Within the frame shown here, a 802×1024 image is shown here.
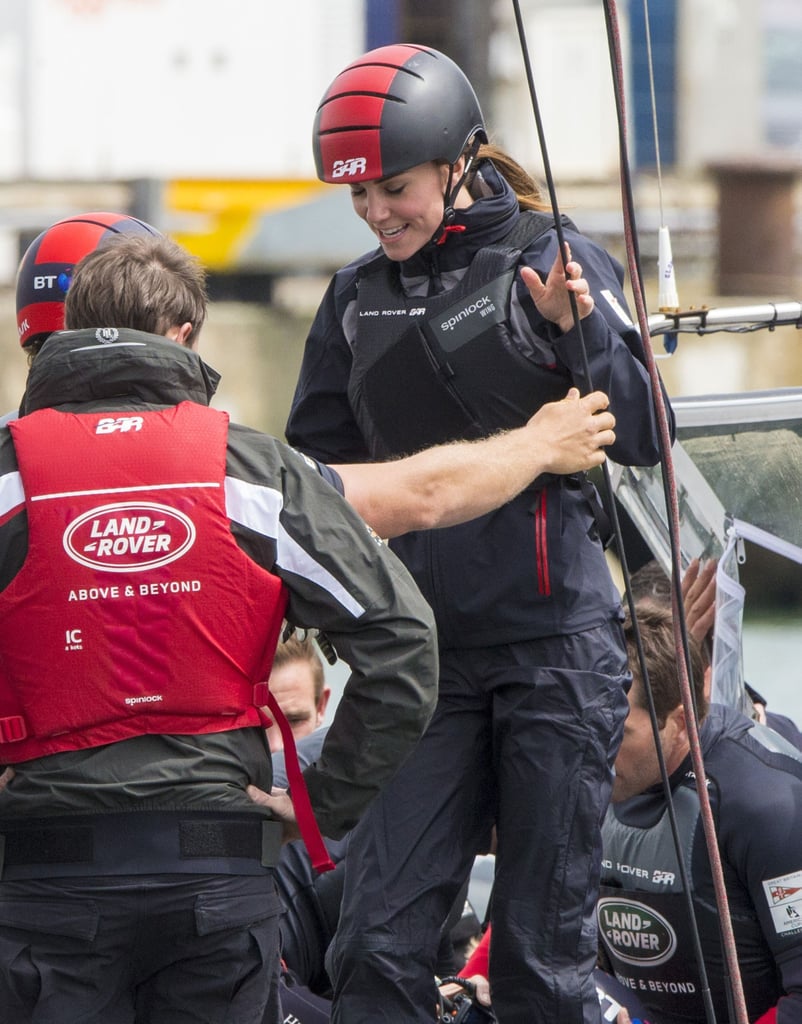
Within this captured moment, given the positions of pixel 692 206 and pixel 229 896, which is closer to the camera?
pixel 229 896

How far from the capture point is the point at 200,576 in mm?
2811

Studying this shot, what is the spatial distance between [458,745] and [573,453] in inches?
23.6

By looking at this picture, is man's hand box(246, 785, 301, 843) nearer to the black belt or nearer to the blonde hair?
the black belt

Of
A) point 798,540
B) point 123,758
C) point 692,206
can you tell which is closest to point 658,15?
point 692,206

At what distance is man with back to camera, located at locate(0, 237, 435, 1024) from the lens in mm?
2799

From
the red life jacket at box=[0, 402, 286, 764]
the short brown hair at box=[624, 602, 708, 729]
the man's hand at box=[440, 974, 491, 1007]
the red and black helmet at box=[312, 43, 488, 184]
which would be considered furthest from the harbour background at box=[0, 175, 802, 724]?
the red life jacket at box=[0, 402, 286, 764]

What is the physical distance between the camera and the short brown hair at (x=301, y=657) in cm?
502

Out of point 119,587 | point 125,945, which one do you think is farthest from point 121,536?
point 125,945

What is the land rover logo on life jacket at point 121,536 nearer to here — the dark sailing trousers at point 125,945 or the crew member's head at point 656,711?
the dark sailing trousers at point 125,945

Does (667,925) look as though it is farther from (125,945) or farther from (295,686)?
(125,945)

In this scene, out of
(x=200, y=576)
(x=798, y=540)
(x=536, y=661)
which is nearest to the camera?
(x=200, y=576)

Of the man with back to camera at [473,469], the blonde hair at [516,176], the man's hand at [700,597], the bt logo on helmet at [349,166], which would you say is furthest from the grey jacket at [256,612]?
the man's hand at [700,597]

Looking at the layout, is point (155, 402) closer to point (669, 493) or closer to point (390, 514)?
point (390, 514)

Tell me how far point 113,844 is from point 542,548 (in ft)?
3.33
